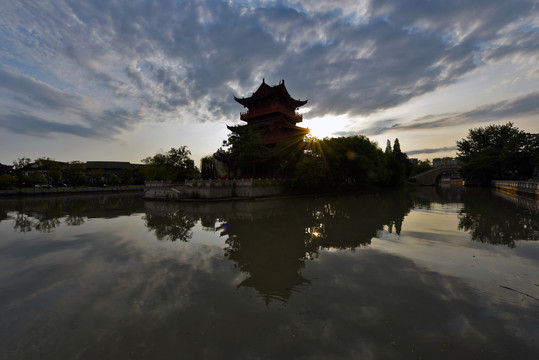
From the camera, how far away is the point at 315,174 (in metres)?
28.8

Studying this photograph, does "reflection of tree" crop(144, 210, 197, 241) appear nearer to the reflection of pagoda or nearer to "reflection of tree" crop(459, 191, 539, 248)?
"reflection of tree" crop(459, 191, 539, 248)

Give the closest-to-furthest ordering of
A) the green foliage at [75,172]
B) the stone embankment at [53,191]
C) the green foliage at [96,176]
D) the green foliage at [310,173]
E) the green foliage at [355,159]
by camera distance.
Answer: the green foliage at [310,173] < the green foliage at [355,159] < the stone embankment at [53,191] < the green foliage at [75,172] < the green foliage at [96,176]

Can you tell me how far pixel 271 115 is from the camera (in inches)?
1399

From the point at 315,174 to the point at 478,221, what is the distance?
1708 cm

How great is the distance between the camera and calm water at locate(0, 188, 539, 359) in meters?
3.56

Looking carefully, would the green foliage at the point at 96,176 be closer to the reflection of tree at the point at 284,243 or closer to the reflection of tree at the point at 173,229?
the reflection of tree at the point at 173,229

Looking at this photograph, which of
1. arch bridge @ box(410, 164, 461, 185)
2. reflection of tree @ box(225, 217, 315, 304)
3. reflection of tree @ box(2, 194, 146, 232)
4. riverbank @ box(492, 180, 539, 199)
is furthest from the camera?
arch bridge @ box(410, 164, 461, 185)

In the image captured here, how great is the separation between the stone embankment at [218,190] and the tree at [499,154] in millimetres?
47539

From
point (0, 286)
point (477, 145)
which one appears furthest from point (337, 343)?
Answer: point (477, 145)

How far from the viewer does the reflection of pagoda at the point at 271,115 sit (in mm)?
33963

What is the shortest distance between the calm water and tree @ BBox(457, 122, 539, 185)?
51.9 m

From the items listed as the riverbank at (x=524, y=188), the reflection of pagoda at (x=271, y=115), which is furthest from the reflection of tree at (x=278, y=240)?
the riverbank at (x=524, y=188)

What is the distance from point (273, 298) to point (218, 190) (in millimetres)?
23508

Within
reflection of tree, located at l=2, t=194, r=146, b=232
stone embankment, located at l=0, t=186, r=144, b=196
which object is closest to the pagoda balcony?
reflection of tree, located at l=2, t=194, r=146, b=232
